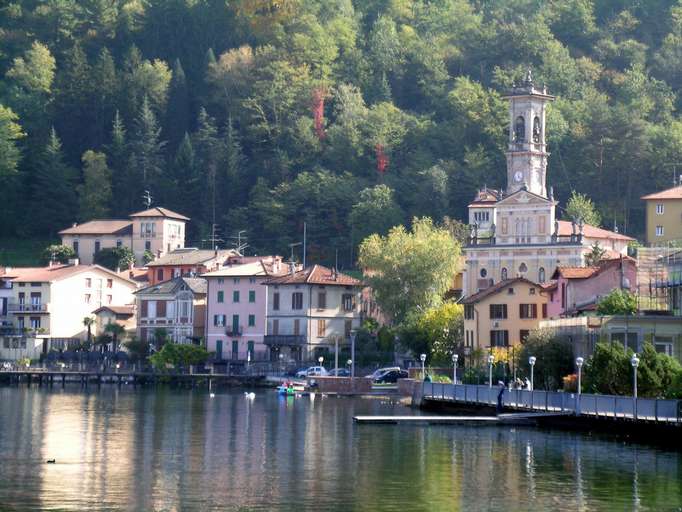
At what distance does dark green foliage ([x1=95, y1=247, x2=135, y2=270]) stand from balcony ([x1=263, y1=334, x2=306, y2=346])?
101 feet

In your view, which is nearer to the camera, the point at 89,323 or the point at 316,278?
the point at 316,278

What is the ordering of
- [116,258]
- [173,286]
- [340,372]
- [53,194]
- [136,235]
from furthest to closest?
1. [53,194]
2. [136,235]
3. [116,258]
4. [173,286]
5. [340,372]

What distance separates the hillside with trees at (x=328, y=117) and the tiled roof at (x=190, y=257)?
12.2 m

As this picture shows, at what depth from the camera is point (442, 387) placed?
82.6 meters

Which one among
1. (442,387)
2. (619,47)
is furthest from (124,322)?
(619,47)

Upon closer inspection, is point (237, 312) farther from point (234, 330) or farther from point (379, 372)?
point (379, 372)

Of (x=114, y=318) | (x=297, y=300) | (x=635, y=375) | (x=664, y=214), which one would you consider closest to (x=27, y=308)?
(x=114, y=318)

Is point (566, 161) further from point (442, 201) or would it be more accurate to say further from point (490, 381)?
point (490, 381)

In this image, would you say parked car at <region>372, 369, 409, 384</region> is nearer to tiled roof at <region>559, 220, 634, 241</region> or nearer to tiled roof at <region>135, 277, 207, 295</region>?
tiled roof at <region>559, 220, 634, 241</region>

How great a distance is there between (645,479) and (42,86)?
144 m

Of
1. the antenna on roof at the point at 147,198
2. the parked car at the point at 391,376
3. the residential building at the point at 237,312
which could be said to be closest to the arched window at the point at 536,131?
the residential building at the point at 237,312

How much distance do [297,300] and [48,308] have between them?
22.7 metres

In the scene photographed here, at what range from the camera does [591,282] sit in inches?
3730

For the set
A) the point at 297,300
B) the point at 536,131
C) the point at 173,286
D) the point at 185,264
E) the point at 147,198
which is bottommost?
the point at 297,300
